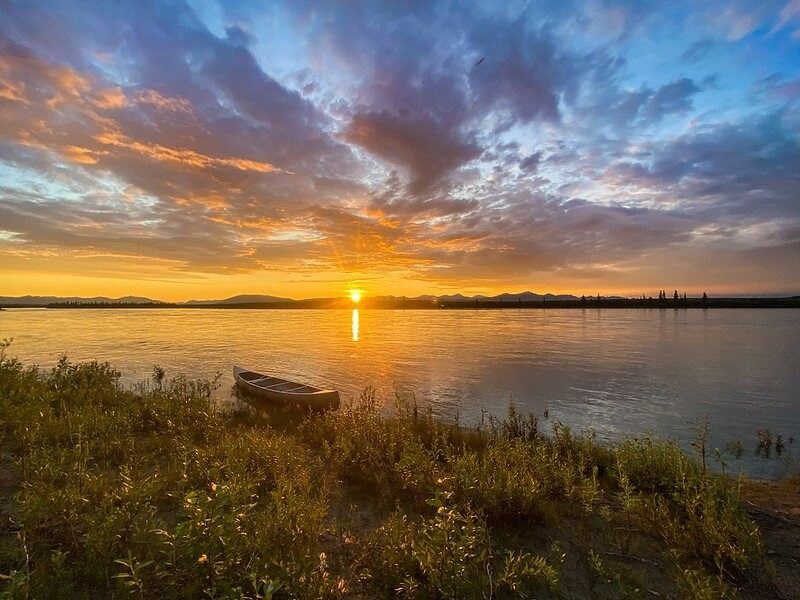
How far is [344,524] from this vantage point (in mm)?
7672

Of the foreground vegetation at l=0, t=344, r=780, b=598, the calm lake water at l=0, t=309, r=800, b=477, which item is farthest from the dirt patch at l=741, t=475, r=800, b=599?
the calm lake water at l=0, t=309, r=800, b=477

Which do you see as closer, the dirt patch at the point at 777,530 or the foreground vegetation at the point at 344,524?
the foreground vegetation at the point at 344,524

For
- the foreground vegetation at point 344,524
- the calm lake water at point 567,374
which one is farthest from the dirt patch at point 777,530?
the calm lake water at point 567,374

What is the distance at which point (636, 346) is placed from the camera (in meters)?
55.2

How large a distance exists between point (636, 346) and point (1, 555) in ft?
204

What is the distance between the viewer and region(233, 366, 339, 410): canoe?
2089 centimetres

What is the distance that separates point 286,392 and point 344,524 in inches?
603

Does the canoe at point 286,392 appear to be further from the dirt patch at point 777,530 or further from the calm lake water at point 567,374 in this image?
the dirt patch at point 777,530

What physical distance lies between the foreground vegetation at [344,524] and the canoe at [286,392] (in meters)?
8.27

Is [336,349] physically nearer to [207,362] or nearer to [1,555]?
[207,362]

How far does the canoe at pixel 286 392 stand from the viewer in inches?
A: 822

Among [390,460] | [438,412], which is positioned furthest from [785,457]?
[390,460]

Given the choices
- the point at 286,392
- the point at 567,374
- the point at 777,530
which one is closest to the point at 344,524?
the point at 777,530

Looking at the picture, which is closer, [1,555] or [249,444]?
[1,555]
